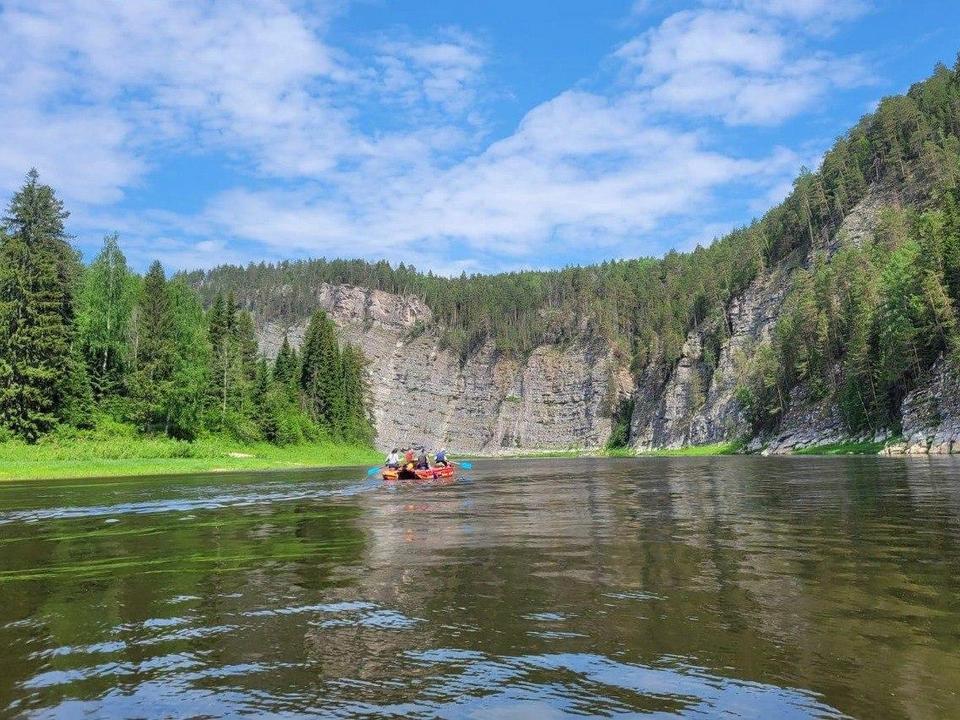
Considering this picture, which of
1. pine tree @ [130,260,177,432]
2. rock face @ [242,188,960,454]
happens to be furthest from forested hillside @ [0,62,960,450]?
rock face @ [242,188,960,454]

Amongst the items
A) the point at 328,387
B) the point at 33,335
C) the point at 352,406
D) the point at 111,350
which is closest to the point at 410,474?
the point at 33,335

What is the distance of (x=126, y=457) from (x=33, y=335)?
52.4 ft

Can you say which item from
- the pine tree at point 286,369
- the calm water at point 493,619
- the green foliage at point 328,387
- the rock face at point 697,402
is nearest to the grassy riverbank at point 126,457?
the green foliage at point 328,387

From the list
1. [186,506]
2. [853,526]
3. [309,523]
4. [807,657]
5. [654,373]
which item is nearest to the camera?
[807,657]

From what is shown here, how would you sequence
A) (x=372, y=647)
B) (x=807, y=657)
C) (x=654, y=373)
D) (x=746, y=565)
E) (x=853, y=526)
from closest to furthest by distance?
(x=807, y=657) < (x=372, y=647) < (x=746, y=565) < (x=853, y=526) < (x=654, y=373)

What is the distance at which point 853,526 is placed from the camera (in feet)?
56.6

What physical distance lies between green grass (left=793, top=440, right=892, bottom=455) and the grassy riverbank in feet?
204

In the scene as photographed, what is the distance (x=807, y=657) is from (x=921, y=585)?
4.60m

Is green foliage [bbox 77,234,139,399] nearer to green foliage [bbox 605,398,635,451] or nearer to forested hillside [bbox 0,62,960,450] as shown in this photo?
forested hillside [bbox 0,62,960,450]

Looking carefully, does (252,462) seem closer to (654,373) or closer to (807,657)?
(807,657)

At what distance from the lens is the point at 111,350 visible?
76.4m

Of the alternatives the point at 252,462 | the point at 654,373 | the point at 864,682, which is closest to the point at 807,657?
the point at 864,682

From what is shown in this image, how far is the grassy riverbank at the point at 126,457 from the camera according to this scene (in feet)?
162

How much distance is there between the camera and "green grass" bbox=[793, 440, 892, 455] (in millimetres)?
69938
